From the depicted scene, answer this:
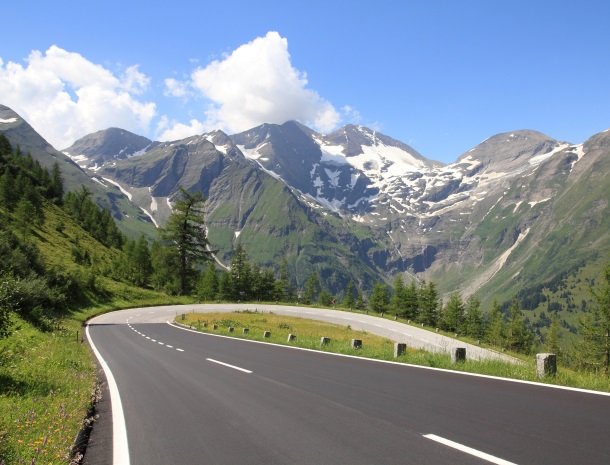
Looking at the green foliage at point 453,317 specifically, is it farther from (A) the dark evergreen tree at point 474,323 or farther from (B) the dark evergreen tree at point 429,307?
(B) the dark evergreen tree at point 429,307

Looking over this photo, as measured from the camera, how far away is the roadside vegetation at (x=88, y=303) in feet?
29.9

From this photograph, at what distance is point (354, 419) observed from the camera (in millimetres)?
7324

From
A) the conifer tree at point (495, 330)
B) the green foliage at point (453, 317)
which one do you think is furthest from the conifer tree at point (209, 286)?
the conifer tree at point (495, 330)

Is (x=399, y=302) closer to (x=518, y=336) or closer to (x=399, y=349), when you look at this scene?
(x=518, y=336)

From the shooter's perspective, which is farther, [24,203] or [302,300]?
[302,300]

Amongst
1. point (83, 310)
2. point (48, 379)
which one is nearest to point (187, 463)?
point (48, 379)

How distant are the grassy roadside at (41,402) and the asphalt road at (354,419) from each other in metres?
0.79

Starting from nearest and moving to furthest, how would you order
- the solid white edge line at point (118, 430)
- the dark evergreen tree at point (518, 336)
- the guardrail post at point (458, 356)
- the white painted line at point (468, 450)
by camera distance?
the white painted line at point (468, 450), the solid white edge line at point (118, 430), the guardrail post at point (458, 356), the dark evergreen tree at point (518, 336)

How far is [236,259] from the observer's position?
93125 mm

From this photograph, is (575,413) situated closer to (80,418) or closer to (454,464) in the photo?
(454,464)

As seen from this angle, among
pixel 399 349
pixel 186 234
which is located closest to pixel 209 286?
pixel 186 234

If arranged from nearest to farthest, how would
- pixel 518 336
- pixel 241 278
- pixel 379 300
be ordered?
pixel 518 336
pixel 241 278
pixel 379 300

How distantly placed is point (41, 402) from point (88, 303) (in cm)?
4987

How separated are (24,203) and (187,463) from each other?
75.1 m
